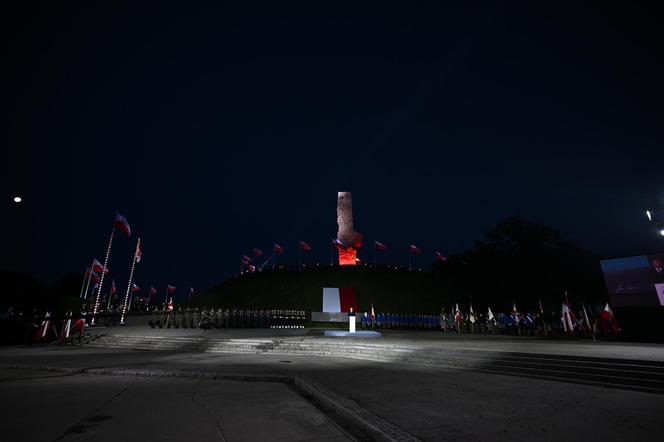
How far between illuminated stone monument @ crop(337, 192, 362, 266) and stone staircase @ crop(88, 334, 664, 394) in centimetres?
4378

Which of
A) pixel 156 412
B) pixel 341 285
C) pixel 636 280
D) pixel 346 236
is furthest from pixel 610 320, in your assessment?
pixel 346 236

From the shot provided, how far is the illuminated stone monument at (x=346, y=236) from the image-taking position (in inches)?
2470

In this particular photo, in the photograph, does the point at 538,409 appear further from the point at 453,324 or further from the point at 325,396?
the point at 453,324

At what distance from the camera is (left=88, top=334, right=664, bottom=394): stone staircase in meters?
A: 8.71

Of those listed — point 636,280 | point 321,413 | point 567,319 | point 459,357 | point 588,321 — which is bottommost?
point 321,413

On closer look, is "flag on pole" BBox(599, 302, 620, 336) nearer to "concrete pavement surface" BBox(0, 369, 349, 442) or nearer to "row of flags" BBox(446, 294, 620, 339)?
"row of flags" BBox(446, 294, 620, 339)

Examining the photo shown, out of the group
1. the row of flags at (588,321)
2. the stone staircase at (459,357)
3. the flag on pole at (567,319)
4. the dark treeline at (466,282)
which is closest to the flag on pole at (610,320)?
the row of flags at (588,321)

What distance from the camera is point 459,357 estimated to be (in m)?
12.2

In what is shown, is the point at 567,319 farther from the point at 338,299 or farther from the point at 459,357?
the point at 338,299

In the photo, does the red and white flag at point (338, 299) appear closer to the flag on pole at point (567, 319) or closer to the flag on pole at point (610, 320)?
the flag on pole at point (567, 319)

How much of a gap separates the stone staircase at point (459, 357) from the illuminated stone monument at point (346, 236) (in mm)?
43781

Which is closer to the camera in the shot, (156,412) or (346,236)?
(156,412)

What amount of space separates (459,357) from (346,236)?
51.2 metres

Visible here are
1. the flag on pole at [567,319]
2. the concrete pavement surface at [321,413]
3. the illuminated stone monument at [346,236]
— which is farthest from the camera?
the illuminated stone monument at [346,236]
